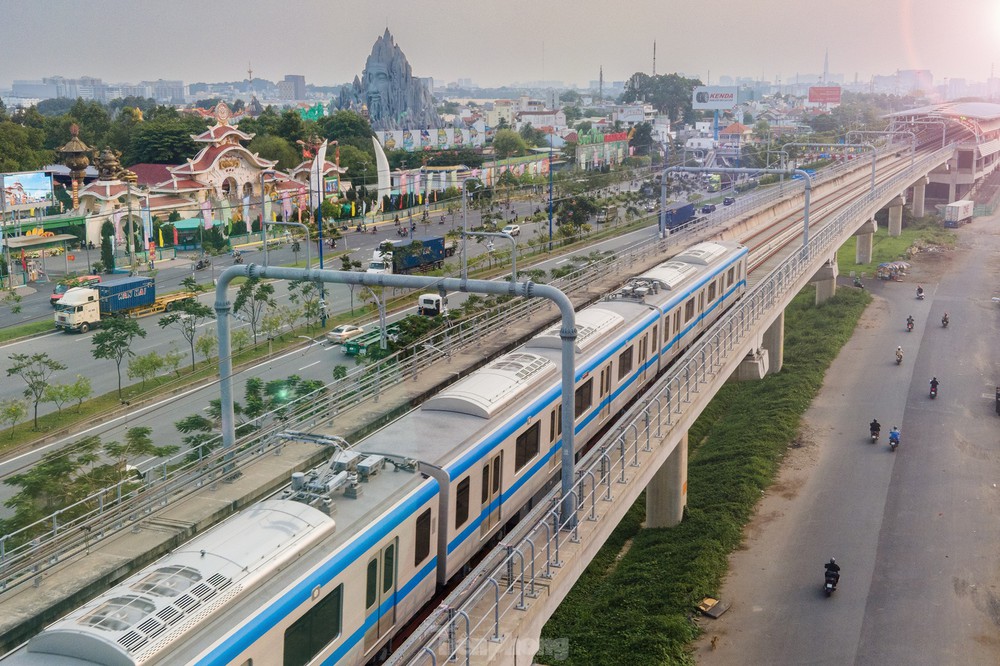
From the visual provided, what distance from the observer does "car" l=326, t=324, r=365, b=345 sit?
3944 cm

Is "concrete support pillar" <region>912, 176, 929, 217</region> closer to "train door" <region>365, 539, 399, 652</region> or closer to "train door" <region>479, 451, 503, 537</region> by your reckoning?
"train door" <region>479, 451, 503, 537</region>

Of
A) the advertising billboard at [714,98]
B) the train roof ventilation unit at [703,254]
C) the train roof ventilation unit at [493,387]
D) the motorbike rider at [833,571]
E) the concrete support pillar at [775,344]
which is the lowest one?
the motorbike rider at [833,571]

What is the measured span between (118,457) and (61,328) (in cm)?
2256

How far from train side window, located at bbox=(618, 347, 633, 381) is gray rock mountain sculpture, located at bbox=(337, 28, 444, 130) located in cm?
14425

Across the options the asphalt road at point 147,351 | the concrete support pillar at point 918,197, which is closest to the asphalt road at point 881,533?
the asphalt road at point 147,351

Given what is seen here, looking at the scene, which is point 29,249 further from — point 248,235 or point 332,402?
point 332,402

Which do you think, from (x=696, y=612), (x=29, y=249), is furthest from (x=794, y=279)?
(x=29, y=249)

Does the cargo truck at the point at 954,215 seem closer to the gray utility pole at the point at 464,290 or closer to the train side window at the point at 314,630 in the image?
the gray utility pole at the point at 464,290

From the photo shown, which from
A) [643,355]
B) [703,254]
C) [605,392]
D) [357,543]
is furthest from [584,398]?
[703,254]

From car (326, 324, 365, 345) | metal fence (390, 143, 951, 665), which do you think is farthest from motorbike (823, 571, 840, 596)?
car (326, 324, 365, 345)

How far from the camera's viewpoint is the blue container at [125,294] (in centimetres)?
4356

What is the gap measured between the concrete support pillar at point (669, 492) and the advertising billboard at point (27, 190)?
5199 centimetres

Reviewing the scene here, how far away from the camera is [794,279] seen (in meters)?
38.0

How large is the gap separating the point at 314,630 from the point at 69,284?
41.8 m
